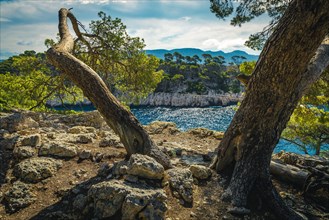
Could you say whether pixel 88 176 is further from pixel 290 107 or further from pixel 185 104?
pixel 185 104

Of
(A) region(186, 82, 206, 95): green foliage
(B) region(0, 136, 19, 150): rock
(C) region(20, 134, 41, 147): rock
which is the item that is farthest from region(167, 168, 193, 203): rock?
(A) region(186, 82, 206, 95): green foliage

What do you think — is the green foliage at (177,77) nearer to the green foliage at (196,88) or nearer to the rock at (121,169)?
the green foliage at (196,88)

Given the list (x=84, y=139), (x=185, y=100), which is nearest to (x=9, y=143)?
(x=84, y=139)

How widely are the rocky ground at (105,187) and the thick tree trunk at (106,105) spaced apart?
535 millimetres

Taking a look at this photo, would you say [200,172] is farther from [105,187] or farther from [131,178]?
[105,187]

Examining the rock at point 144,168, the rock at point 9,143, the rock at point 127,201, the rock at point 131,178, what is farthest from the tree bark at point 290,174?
the rock at point 9,143

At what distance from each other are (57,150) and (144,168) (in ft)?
9.50

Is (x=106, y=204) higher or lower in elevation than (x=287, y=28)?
lower

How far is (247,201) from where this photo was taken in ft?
15.3

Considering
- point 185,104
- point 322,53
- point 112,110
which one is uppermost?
point 322,53

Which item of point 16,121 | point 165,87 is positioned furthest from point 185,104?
point 16,121

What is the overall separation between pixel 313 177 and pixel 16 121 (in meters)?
9.29

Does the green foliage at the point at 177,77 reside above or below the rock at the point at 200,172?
above

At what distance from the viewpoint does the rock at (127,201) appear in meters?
3.74
